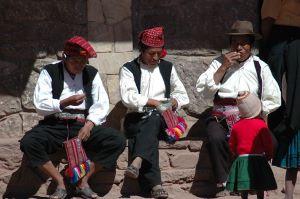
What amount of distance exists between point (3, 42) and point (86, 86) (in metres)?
0.95

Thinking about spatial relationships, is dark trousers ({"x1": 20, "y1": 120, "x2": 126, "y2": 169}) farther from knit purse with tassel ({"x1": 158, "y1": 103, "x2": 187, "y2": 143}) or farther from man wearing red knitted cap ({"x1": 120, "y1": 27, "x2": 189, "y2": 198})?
knit purse with tassel ({"x1": 158, "y1": 103, "x2": 187, "y2": 143})

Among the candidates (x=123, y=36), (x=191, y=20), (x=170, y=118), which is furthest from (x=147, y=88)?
(x=191, y=20)

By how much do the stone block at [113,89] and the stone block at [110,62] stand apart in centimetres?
5

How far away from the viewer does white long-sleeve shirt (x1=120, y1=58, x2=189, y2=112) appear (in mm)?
6898

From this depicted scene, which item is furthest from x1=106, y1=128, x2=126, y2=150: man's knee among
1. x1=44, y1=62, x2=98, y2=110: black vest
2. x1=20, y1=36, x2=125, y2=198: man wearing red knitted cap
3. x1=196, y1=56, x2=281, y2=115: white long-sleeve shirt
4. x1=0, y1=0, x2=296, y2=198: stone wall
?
x1=196, y1=56, x2=281, y2=115: white long-sleeve shirt

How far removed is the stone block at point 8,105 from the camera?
7.23m

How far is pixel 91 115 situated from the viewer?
6.73 m

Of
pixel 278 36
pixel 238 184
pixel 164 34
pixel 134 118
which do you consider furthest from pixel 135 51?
pixel 238 184

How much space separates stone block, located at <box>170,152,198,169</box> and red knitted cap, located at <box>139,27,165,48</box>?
0.98m

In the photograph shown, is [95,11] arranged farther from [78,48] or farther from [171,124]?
[171,124]

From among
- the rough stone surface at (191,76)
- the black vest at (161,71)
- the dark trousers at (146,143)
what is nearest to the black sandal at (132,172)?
the dark trousers at (146,143)

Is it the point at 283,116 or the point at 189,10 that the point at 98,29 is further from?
the point at 283,116

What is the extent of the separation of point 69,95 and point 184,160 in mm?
1180

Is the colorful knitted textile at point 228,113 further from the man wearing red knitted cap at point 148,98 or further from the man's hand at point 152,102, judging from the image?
the man's hand at point 152,102
